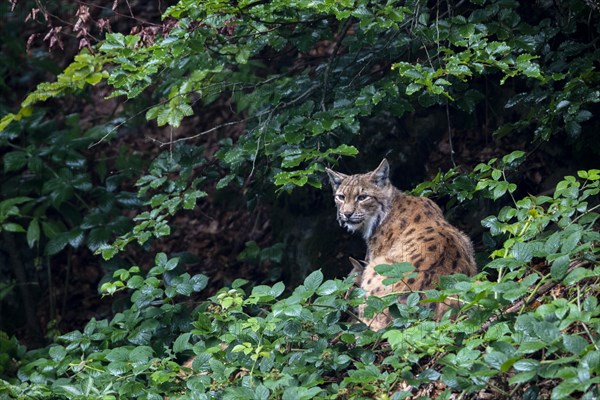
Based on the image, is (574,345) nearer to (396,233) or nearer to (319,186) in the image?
(319,186)

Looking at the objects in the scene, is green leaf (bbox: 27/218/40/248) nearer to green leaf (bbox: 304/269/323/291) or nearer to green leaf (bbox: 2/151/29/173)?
green leaf (bbox: 2/151/29/173)

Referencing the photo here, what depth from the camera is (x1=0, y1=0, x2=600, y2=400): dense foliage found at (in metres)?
4.75

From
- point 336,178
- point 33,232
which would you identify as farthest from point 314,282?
point 33,232

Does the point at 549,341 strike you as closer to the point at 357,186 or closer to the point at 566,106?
the point at 566,106

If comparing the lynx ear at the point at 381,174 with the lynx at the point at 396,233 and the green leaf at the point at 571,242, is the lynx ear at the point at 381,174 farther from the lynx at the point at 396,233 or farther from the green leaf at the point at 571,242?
the green leaf at the point at 571,242

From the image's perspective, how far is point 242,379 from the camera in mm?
5105

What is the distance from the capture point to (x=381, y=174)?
7.49m

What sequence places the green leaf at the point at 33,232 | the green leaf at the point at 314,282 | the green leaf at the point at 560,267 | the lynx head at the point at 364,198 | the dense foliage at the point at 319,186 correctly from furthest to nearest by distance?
the green leaf at the point at 33,232 < the lynx head at the point at 364,198 < the green leaf at the point at 314,282 < the dense foliage at the point at 319,186 < the green leaf at the point at 560,267

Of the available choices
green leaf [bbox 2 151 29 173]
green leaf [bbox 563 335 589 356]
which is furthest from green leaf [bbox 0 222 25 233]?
green leaf [bbox 563 335 589 356]

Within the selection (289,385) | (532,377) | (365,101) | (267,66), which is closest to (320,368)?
(289,385)

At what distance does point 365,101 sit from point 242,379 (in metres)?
2.48

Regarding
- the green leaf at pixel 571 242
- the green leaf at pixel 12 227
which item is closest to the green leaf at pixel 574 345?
the green leaf at pixel 571 242

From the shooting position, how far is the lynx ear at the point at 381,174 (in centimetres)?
747

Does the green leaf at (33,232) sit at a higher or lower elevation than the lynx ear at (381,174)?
lower
